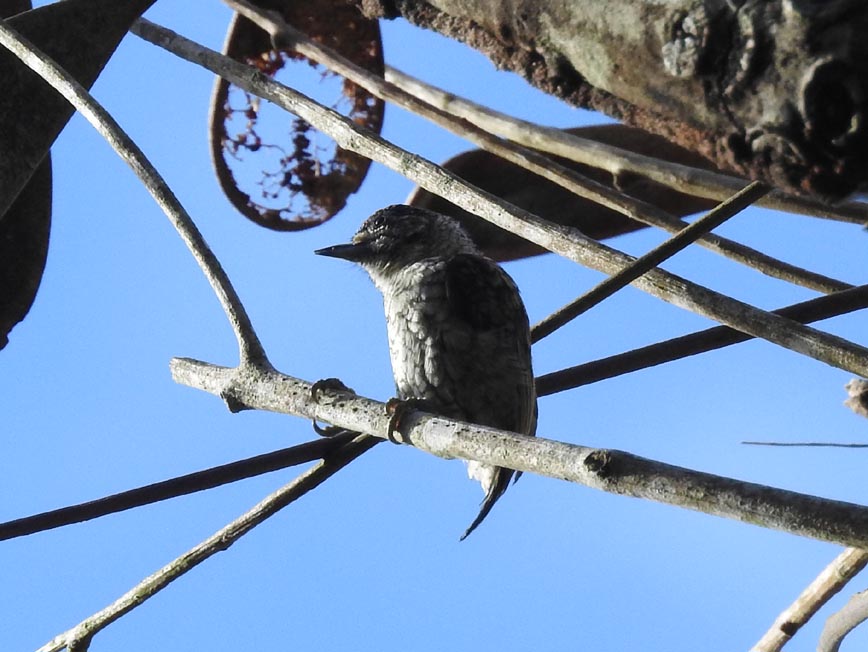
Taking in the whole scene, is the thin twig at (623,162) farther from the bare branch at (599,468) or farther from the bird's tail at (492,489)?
the bare branch at (599,468)

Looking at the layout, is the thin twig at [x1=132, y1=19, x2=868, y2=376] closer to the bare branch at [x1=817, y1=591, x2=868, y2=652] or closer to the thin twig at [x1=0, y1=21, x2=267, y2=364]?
the thin twig at [x1=0, y1=21, x2=267, y2=364]

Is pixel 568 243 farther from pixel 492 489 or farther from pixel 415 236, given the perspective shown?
pixel 415 236

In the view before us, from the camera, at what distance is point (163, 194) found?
2471mm

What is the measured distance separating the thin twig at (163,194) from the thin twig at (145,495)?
10.8 inches

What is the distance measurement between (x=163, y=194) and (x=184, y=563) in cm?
89

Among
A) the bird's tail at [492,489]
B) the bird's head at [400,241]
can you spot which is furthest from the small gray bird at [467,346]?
the bird's head at [400,241]

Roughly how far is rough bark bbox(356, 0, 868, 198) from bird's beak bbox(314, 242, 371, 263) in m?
2.72

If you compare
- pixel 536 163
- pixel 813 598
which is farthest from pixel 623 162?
pixel 813 598

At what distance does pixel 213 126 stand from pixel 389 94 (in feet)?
3.19

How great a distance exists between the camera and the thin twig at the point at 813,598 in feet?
9.36

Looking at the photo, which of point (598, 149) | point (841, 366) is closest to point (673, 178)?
point (598, 149)

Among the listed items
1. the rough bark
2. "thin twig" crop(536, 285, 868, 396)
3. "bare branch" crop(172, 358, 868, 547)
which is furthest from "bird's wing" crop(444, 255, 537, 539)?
the rough bark

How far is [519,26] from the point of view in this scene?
1391mm

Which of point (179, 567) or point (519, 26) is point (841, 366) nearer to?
point (519, 26)
